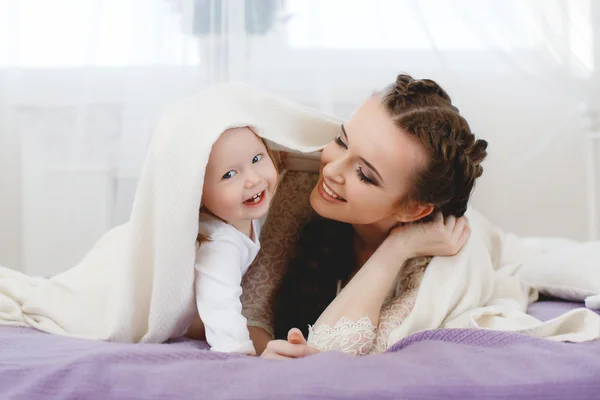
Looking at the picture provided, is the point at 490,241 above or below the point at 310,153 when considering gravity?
below

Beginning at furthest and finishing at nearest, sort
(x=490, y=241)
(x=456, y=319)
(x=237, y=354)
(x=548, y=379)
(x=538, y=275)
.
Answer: (x=490, y=241) → (x=538, y=275) → (x=456, y=319) → (x=237, y=354) → (x=548, y=379)

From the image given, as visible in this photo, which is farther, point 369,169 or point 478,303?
point 478,303

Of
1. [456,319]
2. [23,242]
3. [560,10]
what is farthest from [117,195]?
[560,10]

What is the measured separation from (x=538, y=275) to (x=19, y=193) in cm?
169

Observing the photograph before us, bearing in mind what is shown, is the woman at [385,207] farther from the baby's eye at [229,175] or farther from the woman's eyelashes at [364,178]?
the baby's eye at [229,175]

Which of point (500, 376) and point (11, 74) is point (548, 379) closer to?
point (500, 376)

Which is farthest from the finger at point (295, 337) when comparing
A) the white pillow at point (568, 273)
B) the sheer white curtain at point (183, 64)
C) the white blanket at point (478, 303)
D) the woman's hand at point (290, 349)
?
the sheer white curtain at point (183, 64)

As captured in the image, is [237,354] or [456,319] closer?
[237,354]

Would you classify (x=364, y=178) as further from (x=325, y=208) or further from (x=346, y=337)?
(x=346, y=337)

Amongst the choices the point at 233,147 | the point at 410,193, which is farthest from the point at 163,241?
the point at 410,193

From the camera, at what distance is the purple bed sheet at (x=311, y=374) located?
87 centimetres

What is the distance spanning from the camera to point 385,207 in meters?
1.26

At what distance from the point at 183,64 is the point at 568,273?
1.24 metres

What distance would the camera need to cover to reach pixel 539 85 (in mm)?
2270
